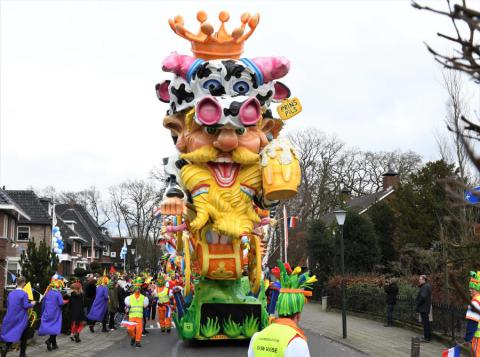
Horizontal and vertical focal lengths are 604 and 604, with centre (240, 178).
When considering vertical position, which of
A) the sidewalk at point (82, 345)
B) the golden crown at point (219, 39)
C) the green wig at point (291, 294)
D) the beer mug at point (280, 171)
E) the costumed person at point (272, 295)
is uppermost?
the golden crown at point (219, 39)

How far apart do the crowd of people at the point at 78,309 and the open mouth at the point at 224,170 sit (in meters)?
3.15

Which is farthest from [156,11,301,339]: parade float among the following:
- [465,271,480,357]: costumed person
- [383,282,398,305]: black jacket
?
[383,282,398,305]: black jacket

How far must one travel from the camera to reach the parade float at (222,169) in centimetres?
1278

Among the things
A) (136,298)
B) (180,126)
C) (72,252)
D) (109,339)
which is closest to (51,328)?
(136,298)

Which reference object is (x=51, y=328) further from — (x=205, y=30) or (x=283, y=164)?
(x=205, y=30)

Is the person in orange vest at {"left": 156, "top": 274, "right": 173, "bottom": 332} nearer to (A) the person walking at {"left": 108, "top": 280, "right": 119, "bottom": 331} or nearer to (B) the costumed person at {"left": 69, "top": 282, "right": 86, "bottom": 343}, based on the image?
(A) the person walking at {"left": 108, "top": 280, "right": 119, "bottom": 331}

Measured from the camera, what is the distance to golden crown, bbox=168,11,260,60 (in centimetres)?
1430

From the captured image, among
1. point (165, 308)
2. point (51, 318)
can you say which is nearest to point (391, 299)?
point (165, 308)

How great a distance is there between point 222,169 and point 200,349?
4292mm

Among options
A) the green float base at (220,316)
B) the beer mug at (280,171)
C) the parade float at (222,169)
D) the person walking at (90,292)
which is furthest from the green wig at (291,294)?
the person walking at (90,292)

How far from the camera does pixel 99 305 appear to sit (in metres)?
18.6

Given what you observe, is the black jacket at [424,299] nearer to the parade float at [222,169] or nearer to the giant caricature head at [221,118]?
the parade float at [222,169]

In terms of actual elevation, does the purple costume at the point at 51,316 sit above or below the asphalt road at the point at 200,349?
above

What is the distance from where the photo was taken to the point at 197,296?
45.7 ft
